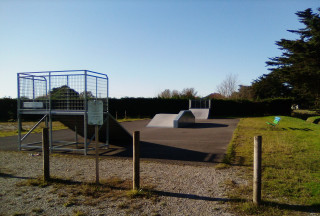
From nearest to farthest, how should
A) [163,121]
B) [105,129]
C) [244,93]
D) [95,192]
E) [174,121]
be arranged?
[95,192] < [105,129] < [174,121] < [163,121] < [244,93]

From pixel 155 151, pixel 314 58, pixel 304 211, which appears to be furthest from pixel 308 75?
pixel 304 211

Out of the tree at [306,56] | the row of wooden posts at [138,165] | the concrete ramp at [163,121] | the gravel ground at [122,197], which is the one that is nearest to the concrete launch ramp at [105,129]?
the gravel ground at [122,197]

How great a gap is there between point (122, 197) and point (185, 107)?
96.5 ft

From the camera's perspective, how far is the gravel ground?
3.92m

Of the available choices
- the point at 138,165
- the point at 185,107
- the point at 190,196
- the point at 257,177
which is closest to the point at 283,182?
the point at 257,177

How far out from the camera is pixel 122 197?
14.5 ft

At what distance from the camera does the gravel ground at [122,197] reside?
3.92 metres

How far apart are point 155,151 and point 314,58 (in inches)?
1114

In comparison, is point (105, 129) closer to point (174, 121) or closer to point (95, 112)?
point (95, 112)

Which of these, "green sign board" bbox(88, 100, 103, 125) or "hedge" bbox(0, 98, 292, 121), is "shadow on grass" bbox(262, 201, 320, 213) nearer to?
"green sign board" bbox(88, 100, 103, 125)

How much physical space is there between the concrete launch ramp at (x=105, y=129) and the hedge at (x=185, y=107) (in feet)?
59.8

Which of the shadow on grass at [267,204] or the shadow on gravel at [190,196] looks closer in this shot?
the shadow on grass at [267,204]

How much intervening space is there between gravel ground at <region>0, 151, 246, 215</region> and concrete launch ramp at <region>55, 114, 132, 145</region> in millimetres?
2064

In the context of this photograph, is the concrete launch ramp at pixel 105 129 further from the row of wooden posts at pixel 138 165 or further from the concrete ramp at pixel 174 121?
the concrete ramp at pixel 174 121
